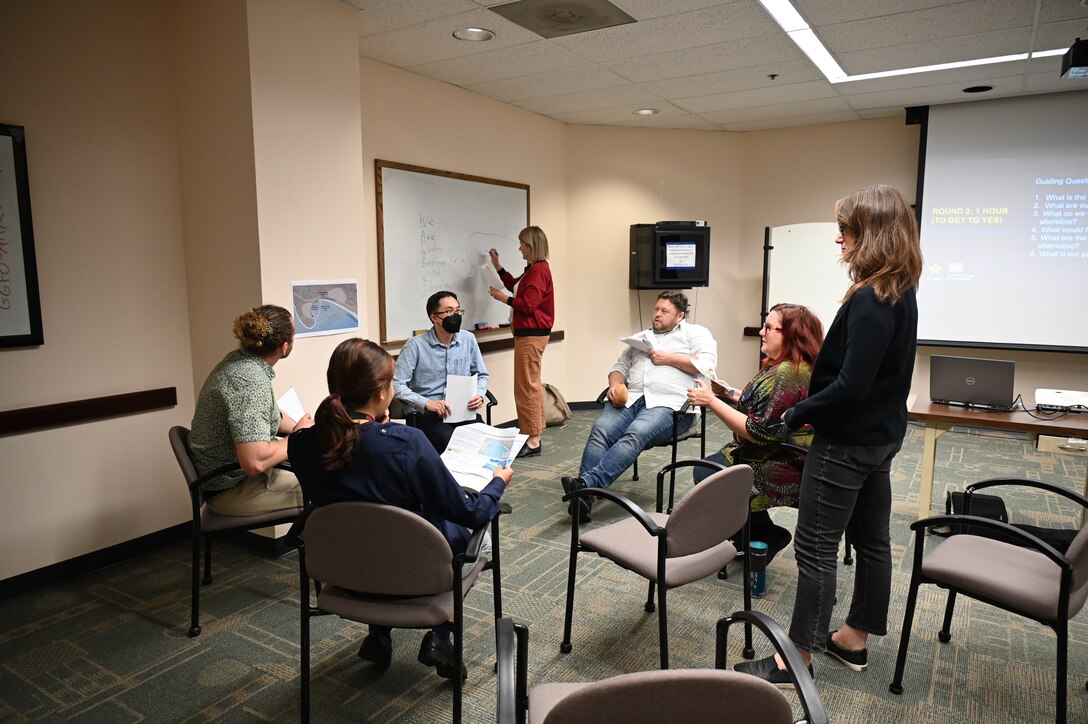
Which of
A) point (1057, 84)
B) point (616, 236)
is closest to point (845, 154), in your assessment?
point (1057, 84)

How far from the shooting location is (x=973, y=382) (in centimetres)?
350

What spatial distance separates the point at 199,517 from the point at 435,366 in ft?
4.92

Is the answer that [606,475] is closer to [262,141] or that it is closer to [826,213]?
[262,141]

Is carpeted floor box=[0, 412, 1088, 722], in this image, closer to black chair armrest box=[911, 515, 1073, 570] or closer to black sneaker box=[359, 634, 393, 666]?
black sneaker box=[359, 634, 393, 666]

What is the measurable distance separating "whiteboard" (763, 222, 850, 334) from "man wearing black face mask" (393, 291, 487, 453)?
3.80m

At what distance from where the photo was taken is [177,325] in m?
3.38

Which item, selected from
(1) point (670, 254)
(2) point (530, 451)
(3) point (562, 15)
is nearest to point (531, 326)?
(2) point (530, 451)

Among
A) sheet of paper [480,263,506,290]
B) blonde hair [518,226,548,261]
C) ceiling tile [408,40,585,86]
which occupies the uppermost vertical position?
ceiling tile [408,40,585,86]

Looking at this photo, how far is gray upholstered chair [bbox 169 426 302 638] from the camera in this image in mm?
2512

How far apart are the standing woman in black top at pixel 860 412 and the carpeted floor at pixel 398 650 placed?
34 cm

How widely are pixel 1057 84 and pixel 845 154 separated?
1656 millimetres

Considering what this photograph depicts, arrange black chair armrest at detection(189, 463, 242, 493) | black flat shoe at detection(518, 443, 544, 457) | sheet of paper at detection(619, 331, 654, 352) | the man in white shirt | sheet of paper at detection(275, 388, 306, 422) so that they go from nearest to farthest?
black chair armrest at detection(189, 463, 242, 493) < sheet of paper at detection(275, 388, 306, 422) < the man in white shirt < sheet of paper at detection(619, 331, 654, 352) < black flat shoe at detection(518, 443, 544, 457)

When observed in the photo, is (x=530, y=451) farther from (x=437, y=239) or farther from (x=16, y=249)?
(x=16, y=249)

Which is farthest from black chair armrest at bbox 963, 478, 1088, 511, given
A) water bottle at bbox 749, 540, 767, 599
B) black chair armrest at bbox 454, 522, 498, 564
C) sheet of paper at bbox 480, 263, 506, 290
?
sheet of paper at bbox 480, 263, 506, 290
